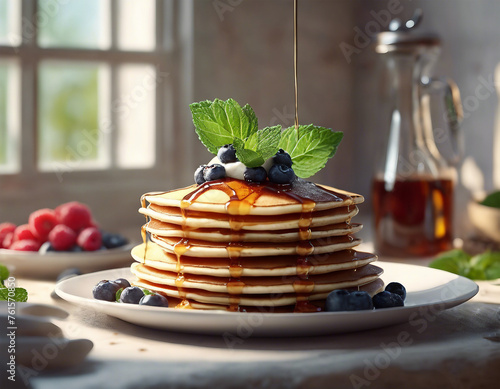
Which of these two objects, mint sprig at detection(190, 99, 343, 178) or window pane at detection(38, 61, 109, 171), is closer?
mint sprig at detection(190, 99, 343, 178)

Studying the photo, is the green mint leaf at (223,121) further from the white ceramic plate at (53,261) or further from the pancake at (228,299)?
the white ceramic plate at (53,261)

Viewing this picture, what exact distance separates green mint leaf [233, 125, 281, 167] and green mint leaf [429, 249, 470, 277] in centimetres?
67

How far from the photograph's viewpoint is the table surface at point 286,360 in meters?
0.81

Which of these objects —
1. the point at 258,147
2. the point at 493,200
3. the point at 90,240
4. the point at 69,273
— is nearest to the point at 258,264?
the point at 258,147

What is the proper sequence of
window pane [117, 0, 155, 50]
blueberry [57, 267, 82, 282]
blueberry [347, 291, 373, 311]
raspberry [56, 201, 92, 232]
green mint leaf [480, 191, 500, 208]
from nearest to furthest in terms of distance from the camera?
blueberry [347, 291, 373, 311] < blueberry [57, 267, 82, 282] < raspberry [56, 201, 92, 232] < green mint leaf [480, 191, 500, 208] < window pane [117, 0, 155, 50]

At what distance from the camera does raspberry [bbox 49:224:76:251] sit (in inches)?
65.7

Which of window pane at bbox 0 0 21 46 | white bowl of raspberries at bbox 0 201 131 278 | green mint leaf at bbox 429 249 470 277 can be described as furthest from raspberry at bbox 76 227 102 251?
window pane at bbox 0 0 21 46

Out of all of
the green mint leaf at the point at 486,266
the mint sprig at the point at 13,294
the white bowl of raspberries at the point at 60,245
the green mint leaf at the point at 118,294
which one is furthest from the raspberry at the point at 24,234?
the green mint leaf at the point at 486,266

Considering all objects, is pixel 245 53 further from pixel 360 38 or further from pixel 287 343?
pixel 287 343

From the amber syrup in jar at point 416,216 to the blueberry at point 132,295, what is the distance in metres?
1.10

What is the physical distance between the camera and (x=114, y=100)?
304 centimetres

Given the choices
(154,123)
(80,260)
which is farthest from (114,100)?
(80,260)

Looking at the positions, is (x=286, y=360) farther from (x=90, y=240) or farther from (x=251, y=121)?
(x=90, y=240)

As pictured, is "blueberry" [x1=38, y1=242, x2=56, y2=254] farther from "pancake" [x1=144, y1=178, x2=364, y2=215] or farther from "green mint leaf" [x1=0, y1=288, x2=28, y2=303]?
"pancake" [x1=144, y1=178, x2=364, y2=215]
